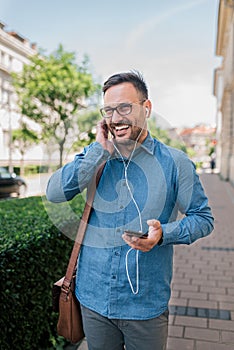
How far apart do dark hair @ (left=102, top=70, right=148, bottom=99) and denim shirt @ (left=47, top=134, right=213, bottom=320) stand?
21cm

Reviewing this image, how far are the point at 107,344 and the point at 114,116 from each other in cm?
98

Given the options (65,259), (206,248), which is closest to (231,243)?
(206,248)

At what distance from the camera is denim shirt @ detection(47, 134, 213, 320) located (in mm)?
1708

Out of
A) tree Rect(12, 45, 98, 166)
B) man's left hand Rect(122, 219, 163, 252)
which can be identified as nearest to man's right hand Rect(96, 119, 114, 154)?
man's left hand Rect(122, 219, 163, 252)

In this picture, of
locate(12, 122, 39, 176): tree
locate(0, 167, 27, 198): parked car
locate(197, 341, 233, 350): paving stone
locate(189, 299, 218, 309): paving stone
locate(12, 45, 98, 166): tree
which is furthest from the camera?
locate(12, 122, 39, 176): tree

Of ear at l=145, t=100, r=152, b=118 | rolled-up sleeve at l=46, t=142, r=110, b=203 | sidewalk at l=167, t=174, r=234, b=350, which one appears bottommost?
sidewalk at l=167, t=174, r=234, b=350

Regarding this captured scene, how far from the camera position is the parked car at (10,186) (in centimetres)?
1666

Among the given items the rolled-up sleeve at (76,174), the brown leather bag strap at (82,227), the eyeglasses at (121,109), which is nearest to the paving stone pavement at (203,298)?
the brown leather bag strap at (82,227)

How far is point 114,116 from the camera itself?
161cm

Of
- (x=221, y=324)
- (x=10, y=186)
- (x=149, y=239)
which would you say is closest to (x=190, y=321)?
(x=221, y=324)

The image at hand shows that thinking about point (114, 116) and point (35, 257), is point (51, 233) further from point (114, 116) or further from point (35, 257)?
point (114, 116)

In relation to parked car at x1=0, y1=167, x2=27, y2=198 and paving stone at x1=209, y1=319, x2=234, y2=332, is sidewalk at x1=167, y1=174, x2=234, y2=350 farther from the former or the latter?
parked car at x1=0, y1=167, x2=27, y2=198

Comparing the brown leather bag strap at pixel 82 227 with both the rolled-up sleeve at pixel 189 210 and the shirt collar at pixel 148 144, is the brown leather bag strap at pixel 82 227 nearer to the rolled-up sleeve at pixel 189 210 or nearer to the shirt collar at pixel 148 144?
the shirt collar at pixel 148 144

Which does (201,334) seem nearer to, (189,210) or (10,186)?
(189,210)
